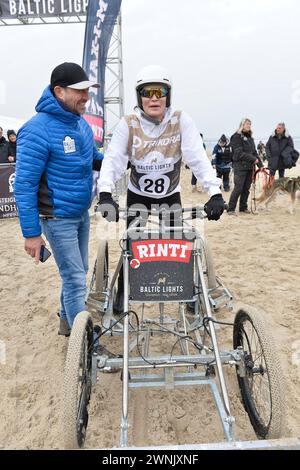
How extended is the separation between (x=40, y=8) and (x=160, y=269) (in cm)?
987

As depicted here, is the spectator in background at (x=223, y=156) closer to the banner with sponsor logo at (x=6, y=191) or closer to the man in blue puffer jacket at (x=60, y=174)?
the banner with sponsor logo at (x=6, y=191)

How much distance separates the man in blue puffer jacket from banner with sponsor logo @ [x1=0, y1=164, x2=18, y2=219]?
6.13 meters

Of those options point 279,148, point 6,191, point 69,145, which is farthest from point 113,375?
point 279,148

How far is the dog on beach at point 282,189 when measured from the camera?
8.80 m

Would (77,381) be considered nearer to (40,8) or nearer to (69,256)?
(69,256)

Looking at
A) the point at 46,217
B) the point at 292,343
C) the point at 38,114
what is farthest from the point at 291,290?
the point at 38,114

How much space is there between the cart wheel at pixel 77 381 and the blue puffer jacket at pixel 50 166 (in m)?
0.81

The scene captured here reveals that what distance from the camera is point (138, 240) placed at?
2.38 m

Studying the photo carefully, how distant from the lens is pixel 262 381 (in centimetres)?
232

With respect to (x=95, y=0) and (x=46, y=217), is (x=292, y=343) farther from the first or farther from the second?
(x=95, y=0)

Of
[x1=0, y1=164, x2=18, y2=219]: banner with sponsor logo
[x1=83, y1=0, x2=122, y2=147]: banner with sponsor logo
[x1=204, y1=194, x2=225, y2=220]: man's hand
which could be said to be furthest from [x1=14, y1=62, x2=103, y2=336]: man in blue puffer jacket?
[x1=0, y1=164, x2=18, y2=219]: banner with sponsor logo

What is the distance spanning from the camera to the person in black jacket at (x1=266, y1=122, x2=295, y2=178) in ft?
29.8

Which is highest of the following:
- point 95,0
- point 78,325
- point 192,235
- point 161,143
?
point 95,0

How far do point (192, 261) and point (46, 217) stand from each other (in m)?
1.12
